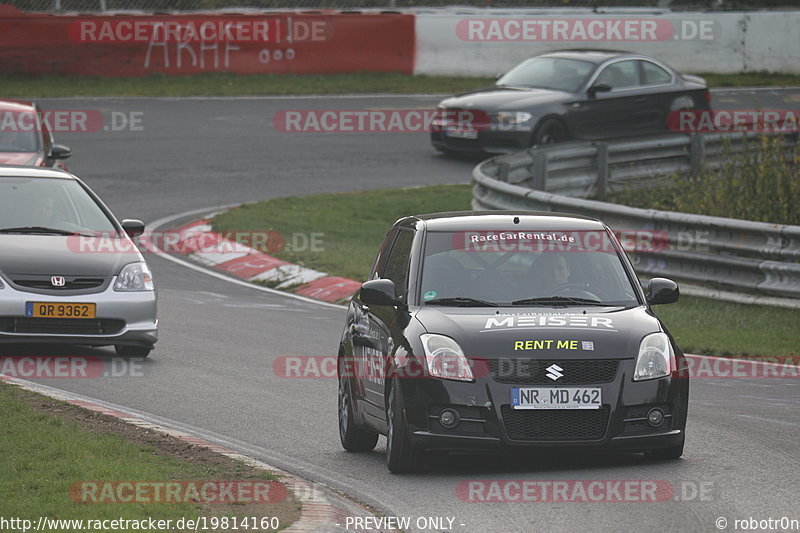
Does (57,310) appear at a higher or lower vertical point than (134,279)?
lower

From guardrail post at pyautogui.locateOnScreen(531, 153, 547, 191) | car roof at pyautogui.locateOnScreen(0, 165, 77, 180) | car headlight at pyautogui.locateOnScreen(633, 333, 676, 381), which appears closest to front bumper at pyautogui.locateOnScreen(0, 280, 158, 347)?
car roof at pyautogui.locateOnScreen(0, 165, 77, 180)

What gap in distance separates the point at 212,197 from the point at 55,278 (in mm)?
10773

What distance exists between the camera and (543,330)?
8.48 meters

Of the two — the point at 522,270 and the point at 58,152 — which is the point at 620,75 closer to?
the point at 58,152

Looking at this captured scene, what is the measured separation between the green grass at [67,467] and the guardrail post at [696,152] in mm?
16299

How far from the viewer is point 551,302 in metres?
9.04

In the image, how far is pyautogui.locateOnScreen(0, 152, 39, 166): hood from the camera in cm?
1778

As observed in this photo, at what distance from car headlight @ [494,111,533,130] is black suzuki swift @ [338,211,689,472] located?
49.2 ft

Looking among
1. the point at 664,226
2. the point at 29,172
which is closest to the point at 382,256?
the point at 29,172

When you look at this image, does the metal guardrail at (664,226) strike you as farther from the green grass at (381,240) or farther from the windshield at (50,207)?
the windshield at (50,207)

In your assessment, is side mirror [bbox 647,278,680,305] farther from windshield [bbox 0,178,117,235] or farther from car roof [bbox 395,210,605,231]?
windshield [bbox 0,178,117,235]

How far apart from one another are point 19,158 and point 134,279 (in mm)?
5611

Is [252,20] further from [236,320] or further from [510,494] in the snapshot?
[510,494]

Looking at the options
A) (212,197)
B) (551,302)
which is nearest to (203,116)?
(212,197)
